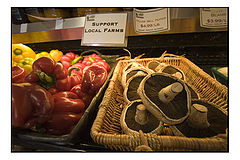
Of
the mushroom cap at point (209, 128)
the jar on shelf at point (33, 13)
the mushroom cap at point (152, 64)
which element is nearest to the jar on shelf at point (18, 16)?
the jar on shelf at point (33, 13)

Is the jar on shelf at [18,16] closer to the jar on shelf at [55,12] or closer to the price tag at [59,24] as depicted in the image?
the jar on shelf at [55,12]

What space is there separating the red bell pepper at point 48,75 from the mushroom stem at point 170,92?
734mm

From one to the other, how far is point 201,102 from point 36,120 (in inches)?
37.0

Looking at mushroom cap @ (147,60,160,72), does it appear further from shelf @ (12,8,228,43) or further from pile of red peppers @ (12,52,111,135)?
pile of red peppers @ (12,52,111,135)

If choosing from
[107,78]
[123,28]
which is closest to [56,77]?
[107,78]

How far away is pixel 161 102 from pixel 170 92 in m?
0.08

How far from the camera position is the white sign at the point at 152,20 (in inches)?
31.4

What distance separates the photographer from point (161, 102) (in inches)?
25.9

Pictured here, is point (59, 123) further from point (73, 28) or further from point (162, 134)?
point (73, 28)

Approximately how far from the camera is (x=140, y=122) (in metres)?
0.67

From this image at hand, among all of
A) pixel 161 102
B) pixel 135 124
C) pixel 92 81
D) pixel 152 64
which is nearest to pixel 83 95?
pixel 92 81

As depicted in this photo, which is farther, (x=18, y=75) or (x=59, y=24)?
(x=59, y=24)

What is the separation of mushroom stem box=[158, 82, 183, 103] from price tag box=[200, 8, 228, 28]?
0.52 m

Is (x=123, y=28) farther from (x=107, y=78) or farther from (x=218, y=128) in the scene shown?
(x=218, y=128)
